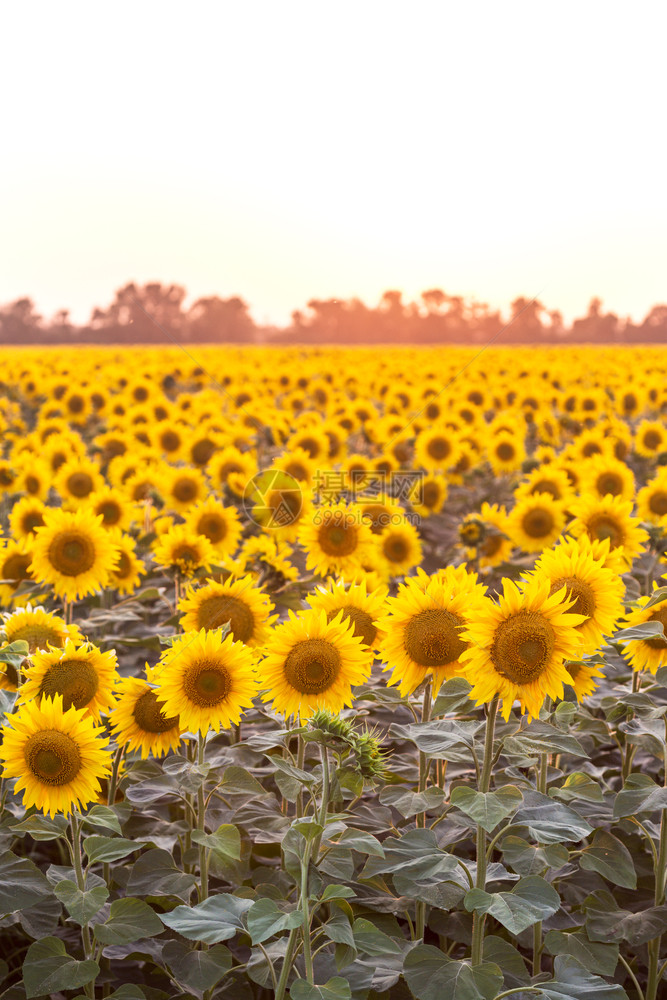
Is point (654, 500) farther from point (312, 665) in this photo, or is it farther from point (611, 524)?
point (312, 665)

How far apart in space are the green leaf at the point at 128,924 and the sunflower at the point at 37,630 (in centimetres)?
98

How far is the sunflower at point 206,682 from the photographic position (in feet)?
9.73

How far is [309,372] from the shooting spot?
16359 mm

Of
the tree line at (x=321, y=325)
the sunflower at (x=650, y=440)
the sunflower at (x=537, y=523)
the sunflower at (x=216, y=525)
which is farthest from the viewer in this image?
the tree line at (x=321, y=325)

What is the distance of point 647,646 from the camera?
3430 mm

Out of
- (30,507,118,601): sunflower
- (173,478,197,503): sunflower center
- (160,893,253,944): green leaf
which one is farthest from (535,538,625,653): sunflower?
(173,478,197,503): sunflower center

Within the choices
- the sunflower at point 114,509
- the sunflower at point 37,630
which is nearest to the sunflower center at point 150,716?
the sunflower at point 37,630

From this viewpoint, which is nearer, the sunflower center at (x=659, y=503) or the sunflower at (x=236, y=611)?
the sunflower at (x=236, y=611)

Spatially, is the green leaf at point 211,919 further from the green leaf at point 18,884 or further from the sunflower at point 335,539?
the sunflower at point 335,539

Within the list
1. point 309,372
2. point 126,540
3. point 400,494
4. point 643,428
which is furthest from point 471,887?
point 309,372

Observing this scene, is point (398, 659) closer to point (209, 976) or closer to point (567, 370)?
point (209, 976)

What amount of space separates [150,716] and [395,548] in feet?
10.3

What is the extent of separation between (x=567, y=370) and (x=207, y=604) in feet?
46.2

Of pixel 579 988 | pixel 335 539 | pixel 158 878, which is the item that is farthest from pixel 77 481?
pixel 579 988
